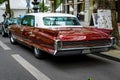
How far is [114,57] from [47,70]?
2.77m

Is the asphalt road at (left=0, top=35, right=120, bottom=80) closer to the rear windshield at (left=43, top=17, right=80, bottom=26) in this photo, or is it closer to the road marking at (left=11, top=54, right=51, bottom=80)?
the road marking at (left=11, top=54, right=51, bottom=80)

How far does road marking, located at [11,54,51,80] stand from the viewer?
763 centimetres

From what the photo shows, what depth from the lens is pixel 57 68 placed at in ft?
29.0

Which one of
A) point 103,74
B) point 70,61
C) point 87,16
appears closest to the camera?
point 103,74

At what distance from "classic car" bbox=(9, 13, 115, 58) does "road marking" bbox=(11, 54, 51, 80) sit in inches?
25.7

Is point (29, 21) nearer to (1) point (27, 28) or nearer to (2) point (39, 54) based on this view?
(1) point (27, 28)

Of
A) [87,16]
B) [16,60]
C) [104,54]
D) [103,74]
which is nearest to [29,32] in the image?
[16,60]

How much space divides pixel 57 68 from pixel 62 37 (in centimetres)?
95

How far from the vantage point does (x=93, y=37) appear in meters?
9.21

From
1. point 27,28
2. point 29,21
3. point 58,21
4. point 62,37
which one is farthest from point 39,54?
point 29,21

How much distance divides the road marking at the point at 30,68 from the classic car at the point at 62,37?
652 mm

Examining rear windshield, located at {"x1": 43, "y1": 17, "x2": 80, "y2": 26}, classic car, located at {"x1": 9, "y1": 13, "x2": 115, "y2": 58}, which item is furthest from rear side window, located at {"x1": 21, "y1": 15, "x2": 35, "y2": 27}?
rear windshield, located at {"x1": 43, "y1": 17, "x2": 80, "y2": 26}

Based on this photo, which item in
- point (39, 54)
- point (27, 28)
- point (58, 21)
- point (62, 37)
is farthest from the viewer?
point (27, 28)

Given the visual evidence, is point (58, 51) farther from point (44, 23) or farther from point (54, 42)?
point (44, 23)
